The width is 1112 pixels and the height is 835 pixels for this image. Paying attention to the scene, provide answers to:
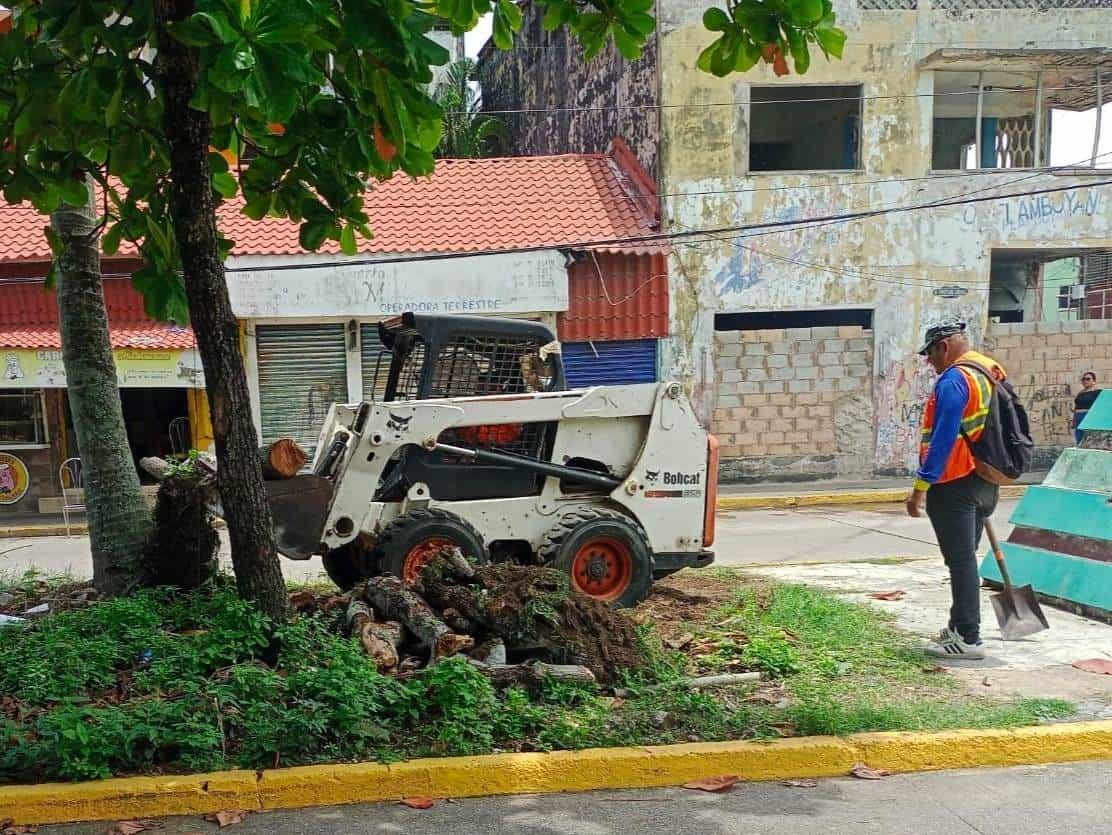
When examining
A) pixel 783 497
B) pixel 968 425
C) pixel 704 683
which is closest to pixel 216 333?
pixel 704 683

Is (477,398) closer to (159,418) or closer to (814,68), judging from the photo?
(159,418)

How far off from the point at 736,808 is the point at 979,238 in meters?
15.5

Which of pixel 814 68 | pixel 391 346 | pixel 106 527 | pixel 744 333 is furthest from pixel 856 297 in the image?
pixel 106 527

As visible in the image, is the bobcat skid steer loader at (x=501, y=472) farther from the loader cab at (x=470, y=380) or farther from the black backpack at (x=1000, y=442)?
Result: the black backpack at (x=1000, y=442)

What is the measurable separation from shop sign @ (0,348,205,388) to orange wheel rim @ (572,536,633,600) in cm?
913

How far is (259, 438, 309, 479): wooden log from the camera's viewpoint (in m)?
6.89

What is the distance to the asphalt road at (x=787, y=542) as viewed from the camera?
10336mm

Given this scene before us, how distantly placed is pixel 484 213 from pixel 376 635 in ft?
41.7

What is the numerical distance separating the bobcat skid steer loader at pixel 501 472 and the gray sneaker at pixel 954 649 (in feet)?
7.29

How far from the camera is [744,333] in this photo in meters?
17.2

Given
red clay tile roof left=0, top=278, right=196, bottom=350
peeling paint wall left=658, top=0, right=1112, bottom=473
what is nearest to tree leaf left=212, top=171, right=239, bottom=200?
red clay tile roof left=0, top=278, right=196, bottom=350

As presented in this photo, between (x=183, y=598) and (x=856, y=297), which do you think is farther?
(x=856, y=297)

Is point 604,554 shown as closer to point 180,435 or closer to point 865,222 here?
point 180,435

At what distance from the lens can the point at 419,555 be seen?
283 inches
